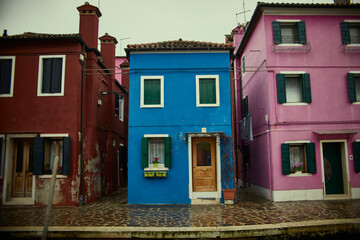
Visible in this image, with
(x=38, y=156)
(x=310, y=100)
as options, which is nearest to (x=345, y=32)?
(x=310, y=100)

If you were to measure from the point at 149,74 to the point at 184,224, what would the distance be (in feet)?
22.2

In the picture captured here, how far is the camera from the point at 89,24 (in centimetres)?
1317

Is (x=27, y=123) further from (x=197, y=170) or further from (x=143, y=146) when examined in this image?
(x=197, y=170)

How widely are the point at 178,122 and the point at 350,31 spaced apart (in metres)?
9.55

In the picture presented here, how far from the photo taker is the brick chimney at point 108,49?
15.3 m

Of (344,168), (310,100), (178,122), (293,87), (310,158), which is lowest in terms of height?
(344,168)

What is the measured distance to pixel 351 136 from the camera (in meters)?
12.2

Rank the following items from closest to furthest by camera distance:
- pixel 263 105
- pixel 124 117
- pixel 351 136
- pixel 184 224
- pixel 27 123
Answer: pixel 184 224, pixel 27 123, pixel 351 136, pixel 263 105, pixel 124 117

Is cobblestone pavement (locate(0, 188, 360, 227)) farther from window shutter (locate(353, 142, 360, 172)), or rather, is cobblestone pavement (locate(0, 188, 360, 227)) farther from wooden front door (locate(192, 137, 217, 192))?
window shutter (locate(353, 142, 360, 172))

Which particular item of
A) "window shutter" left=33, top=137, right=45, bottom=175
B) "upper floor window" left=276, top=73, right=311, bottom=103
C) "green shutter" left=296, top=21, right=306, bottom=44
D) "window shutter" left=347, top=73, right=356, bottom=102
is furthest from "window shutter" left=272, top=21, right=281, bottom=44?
"window shutter" left=33, top=137, right=45, bottom=175

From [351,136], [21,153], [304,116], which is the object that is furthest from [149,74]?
[351,136]

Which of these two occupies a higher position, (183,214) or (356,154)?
(356,154)

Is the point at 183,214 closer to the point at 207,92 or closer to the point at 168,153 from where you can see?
the point at 168,153

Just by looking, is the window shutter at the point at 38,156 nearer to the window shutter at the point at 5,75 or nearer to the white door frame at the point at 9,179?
the white door frame at the point at 9,179
